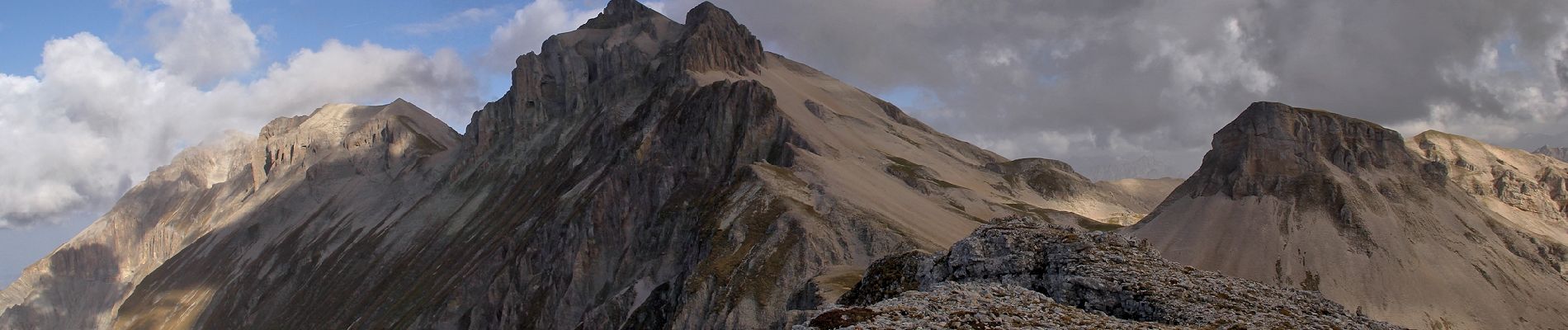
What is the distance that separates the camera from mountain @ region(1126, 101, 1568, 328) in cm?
11575

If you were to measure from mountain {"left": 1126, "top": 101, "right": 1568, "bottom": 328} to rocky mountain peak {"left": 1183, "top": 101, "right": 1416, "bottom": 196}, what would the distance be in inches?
6.6

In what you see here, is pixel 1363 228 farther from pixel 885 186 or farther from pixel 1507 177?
pixel 885 186

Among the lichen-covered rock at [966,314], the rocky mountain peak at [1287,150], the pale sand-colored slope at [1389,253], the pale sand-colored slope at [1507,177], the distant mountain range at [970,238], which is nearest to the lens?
the lichen-covered rock at [966,314]

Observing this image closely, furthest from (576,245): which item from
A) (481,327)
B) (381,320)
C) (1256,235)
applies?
(1256,235)

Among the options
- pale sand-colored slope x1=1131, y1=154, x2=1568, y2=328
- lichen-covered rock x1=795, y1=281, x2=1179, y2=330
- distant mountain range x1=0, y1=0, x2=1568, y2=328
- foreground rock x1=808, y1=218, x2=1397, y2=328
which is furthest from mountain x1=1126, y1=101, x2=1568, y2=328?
lichen-covered rock x1=795, y1=281, x2=1179, y2=330

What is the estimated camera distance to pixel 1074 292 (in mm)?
40719

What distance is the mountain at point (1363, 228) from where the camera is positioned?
380 ft

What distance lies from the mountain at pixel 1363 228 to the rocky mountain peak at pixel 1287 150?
0.17m

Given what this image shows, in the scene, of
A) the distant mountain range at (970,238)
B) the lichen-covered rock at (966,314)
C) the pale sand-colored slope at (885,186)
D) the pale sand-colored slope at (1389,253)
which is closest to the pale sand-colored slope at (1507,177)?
the distant mountain range at (970,238)

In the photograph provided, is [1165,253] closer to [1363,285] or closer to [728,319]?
[1363,285]

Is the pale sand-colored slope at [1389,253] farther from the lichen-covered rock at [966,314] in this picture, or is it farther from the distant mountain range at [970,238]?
the lichen-covered rock at [966,314]

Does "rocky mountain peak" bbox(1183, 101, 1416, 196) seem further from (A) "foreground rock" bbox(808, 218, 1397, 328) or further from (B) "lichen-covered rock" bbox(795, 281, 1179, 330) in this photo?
(B) "lichen-covered rock" bbox(795, 281, 1179, 330)

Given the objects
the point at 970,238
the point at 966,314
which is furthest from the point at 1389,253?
the point at 966,314

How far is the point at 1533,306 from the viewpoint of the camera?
377ft
